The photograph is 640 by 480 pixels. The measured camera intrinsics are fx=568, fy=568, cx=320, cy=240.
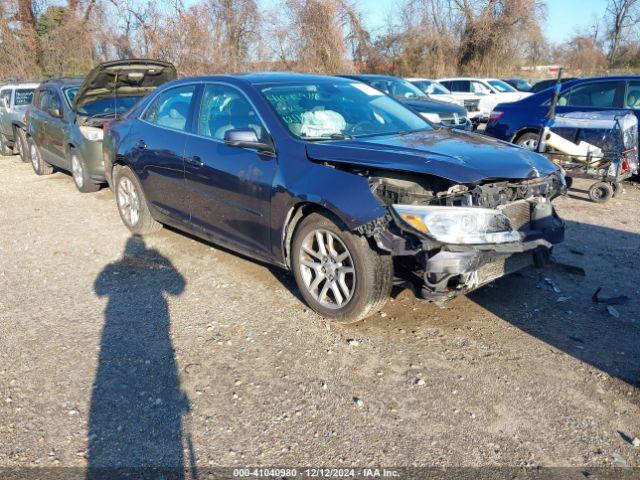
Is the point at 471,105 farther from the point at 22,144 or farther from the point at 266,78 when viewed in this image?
the point at 266,78

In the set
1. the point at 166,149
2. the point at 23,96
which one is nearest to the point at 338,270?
the point at 166,149

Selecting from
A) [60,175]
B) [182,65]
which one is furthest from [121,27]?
[60,175]

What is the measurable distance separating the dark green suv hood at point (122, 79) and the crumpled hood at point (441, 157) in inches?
215

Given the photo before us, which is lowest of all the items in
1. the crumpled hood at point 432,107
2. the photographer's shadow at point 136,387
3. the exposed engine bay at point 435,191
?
the photographer's shadow at point 136,387

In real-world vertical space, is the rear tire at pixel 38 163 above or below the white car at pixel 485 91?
below

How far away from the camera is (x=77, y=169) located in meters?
8.67

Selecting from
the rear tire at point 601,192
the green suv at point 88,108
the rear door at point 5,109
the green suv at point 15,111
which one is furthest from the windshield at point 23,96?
the rear tire at point 601,192

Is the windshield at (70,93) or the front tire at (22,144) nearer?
the windshield at (70,93)

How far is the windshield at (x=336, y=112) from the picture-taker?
448 cm

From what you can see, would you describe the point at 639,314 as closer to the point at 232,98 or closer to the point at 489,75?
the point at 232,98

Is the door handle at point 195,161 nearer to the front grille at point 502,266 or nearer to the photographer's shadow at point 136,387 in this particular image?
the photographer's shadow at point 136,387

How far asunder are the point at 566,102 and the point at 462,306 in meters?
6.29

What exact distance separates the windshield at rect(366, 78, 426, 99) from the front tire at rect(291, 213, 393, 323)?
9.88 meters

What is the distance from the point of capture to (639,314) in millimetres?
4277
